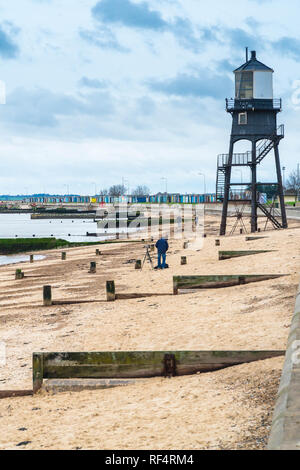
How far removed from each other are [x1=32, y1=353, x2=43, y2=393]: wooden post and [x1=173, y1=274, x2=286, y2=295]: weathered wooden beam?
8929 millimetres

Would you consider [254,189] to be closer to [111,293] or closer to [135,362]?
[111,293]

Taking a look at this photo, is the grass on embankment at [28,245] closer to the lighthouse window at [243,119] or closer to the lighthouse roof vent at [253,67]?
the lighthouse window at [243,119]

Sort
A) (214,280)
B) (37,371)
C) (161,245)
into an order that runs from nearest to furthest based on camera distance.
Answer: (37,371)
(214,280)
(161,245)

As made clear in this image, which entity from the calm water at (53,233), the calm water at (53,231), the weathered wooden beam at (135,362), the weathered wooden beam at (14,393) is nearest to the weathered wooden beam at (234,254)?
the weathered wooden beam at (135,362)

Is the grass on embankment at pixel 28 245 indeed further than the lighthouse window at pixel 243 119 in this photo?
Yes

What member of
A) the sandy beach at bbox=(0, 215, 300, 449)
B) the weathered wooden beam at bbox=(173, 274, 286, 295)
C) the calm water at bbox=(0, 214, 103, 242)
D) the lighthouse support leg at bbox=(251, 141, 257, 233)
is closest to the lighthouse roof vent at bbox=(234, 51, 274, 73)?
the lighthouse support leg at bbox=(251, 141, 257, 233)

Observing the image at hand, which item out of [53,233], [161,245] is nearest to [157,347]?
[161,245]

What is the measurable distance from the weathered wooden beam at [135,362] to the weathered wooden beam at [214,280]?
8.24 m

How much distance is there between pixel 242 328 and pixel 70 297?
34.6 feet

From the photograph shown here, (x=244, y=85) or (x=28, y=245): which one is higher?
(x=244, y=85)

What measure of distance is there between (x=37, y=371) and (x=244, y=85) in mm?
35796

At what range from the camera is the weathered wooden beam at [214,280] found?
17562mm

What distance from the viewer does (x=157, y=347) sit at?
471 inches
